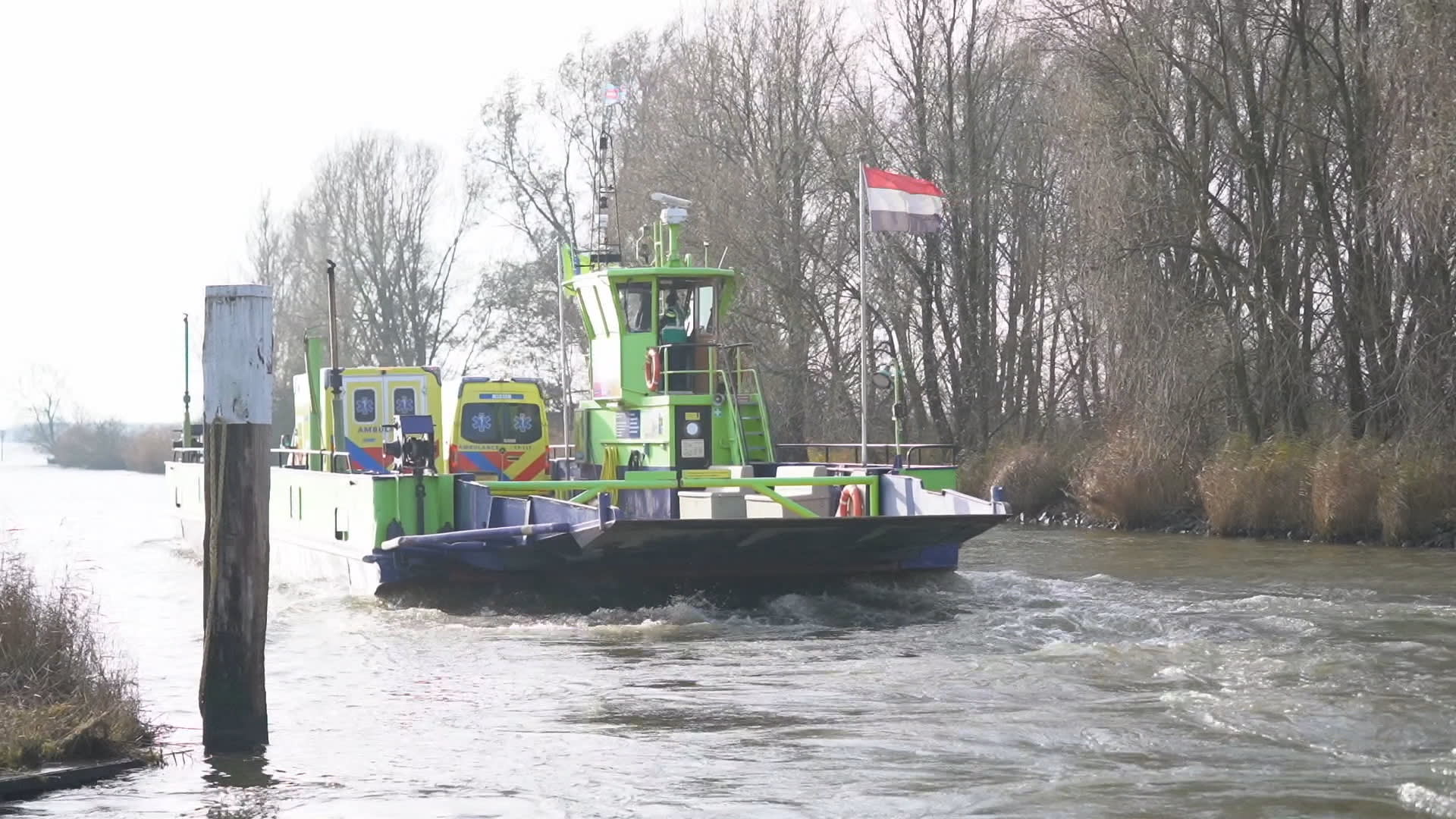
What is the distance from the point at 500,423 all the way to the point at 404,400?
7.12ft

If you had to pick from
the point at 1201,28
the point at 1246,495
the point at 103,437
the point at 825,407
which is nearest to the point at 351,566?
the point at 1246,495

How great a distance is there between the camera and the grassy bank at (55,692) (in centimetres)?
985

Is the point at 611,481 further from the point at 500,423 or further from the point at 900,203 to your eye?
the point at 900,203

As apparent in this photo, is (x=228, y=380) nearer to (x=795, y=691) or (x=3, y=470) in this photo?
(x=795, y=691)

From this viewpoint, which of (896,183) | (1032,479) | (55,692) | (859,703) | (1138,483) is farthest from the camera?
(1032,479)

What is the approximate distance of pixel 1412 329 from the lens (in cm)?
2423

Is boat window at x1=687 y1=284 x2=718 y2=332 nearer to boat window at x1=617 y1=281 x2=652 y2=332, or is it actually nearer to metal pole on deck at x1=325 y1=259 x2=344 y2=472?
boat window at x1=617 y1=281 x2=652 y2=332

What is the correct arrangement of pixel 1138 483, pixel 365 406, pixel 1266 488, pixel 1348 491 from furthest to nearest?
pixel 1138 483 → pixel 1266 488 → pixel 365 406 → pixel 1348 491

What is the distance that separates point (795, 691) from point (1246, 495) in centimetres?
1531

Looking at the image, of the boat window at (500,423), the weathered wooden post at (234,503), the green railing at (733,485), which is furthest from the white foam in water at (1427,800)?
the boat window at (500,423)

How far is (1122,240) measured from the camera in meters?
27.8

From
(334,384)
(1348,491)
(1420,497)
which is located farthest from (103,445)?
(1420,497)

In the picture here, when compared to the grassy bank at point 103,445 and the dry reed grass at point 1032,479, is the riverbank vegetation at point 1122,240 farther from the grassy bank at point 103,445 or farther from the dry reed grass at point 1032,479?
the grassy bank at point 103,445

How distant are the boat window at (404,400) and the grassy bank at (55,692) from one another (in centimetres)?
1317
